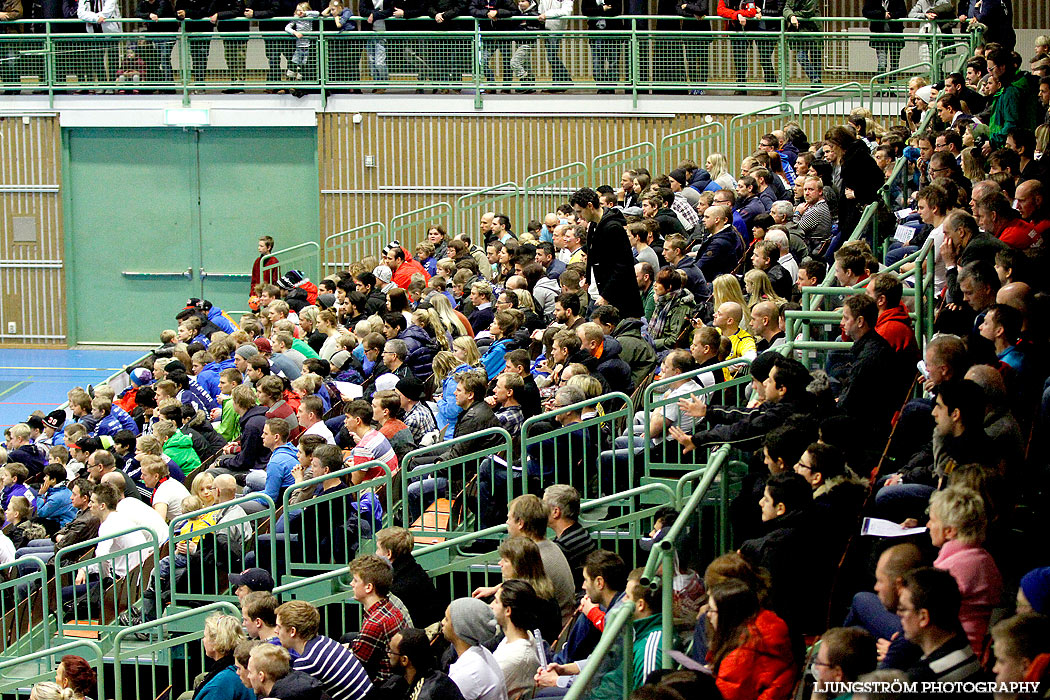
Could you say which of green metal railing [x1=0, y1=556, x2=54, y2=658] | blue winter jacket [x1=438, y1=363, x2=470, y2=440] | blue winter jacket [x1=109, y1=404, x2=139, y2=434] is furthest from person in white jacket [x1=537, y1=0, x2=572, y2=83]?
green metal railing [x1=0, y1=556, x2=54, y2=658]

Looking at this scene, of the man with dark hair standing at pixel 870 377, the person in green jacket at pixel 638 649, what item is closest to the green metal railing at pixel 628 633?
the person in green jacket at pixel 638 649

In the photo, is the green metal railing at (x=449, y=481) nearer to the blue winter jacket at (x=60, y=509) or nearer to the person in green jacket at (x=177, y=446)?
the person in green jacket at (x=177, y=446)

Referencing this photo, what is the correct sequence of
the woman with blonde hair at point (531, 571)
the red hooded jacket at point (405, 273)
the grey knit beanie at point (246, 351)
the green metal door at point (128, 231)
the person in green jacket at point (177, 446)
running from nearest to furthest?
1. the woman with blonde hair at point (531, 571)
2. the person in green jacket at point (177, 446)
3. the grey knit beanie at point (246, 351)
4. the red hooded jacket at point (405, 273)
5. the green metal door at point (128, 231)

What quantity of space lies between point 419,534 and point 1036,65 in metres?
8.37

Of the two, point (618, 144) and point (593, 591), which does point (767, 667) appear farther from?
point (618, 144)

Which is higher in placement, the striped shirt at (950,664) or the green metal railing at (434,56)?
the green metal railing at (434,56)

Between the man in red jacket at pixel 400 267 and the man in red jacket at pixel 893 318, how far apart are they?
8.56 metres

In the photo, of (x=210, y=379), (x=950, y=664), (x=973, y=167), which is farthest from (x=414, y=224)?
(x=950, y=664)

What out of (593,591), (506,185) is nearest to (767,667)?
(593,591)

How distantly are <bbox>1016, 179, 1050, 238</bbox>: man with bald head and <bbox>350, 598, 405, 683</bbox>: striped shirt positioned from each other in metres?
5.51

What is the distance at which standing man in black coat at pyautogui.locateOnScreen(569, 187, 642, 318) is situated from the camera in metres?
11.3

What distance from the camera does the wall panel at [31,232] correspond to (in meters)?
22.4

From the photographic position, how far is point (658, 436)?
29.1 feet

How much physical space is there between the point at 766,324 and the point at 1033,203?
7.19 feet
